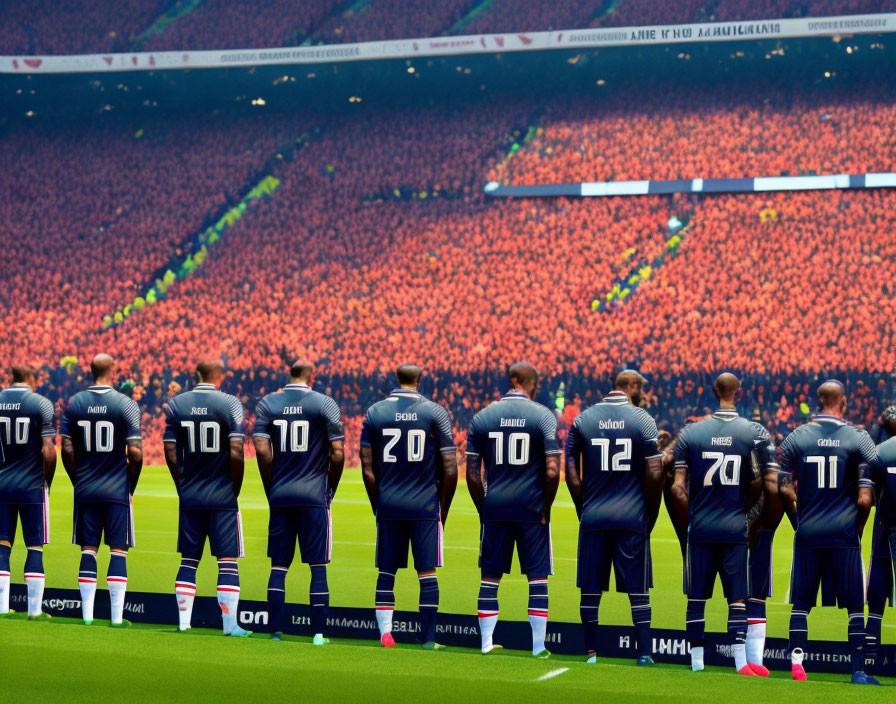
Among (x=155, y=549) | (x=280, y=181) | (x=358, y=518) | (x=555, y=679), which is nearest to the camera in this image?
(x=555, y=679)

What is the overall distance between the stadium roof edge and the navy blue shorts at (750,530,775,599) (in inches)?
1184

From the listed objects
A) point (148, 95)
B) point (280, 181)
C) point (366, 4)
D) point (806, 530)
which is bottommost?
point (806, 530)

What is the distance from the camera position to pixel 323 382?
→ 29.3 m

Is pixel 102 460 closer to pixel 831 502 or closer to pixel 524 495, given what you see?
pixel 524 495

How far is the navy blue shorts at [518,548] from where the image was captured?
8914 millimetres

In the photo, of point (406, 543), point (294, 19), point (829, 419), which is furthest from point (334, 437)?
point (294, 19)

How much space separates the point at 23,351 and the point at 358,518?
18.0m

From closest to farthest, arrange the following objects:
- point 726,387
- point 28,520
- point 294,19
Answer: point 726,387, point 28,520, point 294,19

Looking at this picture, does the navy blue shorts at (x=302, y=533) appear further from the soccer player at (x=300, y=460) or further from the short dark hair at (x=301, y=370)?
the short dark hair at (x=301, y=370)

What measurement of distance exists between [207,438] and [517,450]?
7.65ft

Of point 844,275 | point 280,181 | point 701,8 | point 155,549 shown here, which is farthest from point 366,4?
point 155,549

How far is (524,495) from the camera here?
891 centimetres

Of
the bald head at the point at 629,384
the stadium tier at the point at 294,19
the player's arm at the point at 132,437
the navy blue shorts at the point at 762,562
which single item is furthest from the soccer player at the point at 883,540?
the stadium tier at the point at 294,19

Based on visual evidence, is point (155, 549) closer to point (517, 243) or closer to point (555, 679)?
point (555, 679)
